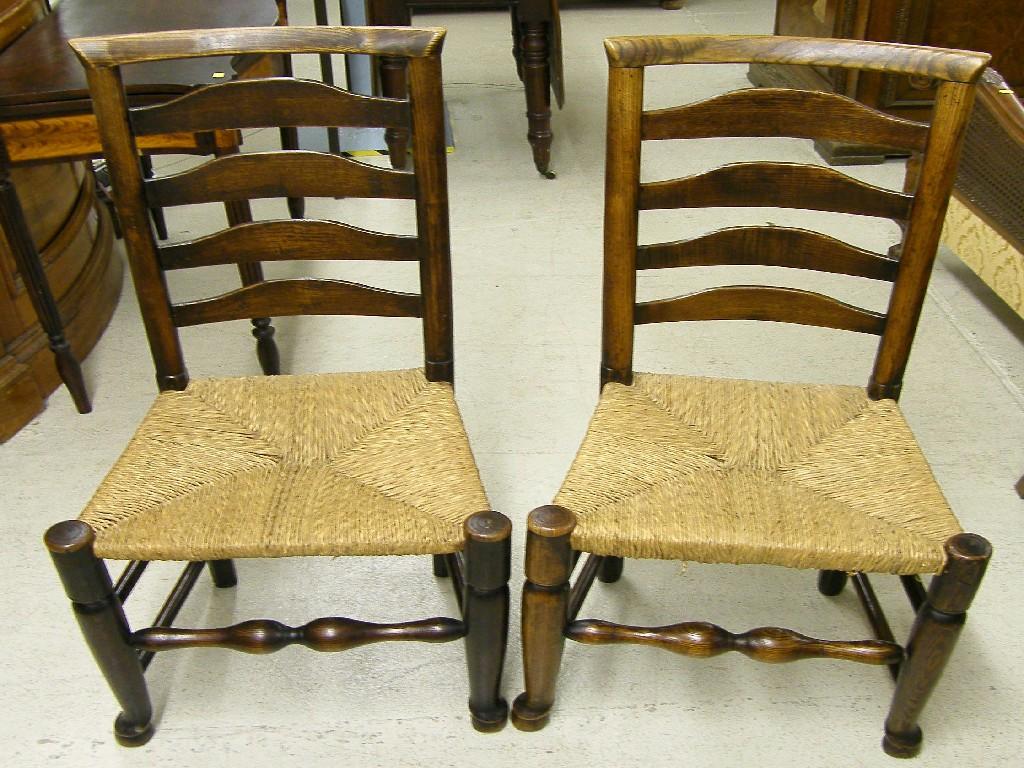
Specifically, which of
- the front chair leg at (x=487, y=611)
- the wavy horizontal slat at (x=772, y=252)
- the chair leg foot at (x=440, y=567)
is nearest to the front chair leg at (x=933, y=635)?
the wavy horizontal slat at (x=772, y=252)

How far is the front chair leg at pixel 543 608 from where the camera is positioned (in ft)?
3.92

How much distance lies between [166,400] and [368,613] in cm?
49

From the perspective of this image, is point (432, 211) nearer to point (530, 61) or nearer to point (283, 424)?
point (283, 424)

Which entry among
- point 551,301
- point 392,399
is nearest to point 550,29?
point 551,301

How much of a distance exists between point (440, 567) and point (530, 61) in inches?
74.8

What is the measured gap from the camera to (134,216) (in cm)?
138

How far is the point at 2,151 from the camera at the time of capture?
1.81 m

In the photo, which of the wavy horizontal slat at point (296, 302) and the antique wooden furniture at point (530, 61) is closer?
the wavy horizontal slat at point (296, 302)

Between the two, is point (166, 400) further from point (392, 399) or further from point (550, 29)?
point (550, 29)

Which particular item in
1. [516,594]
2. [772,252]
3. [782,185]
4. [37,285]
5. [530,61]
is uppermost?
[782,185]

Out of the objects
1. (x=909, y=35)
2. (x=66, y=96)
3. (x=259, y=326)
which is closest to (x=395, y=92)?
(x=259, y=326)

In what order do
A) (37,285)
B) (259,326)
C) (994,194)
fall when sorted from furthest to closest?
(994,194) → (259,326) → (37,285)

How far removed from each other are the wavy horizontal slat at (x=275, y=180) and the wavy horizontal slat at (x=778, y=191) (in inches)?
14.5

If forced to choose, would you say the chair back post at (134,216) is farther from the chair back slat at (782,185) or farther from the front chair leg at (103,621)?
the chair back slat at (782,185)
